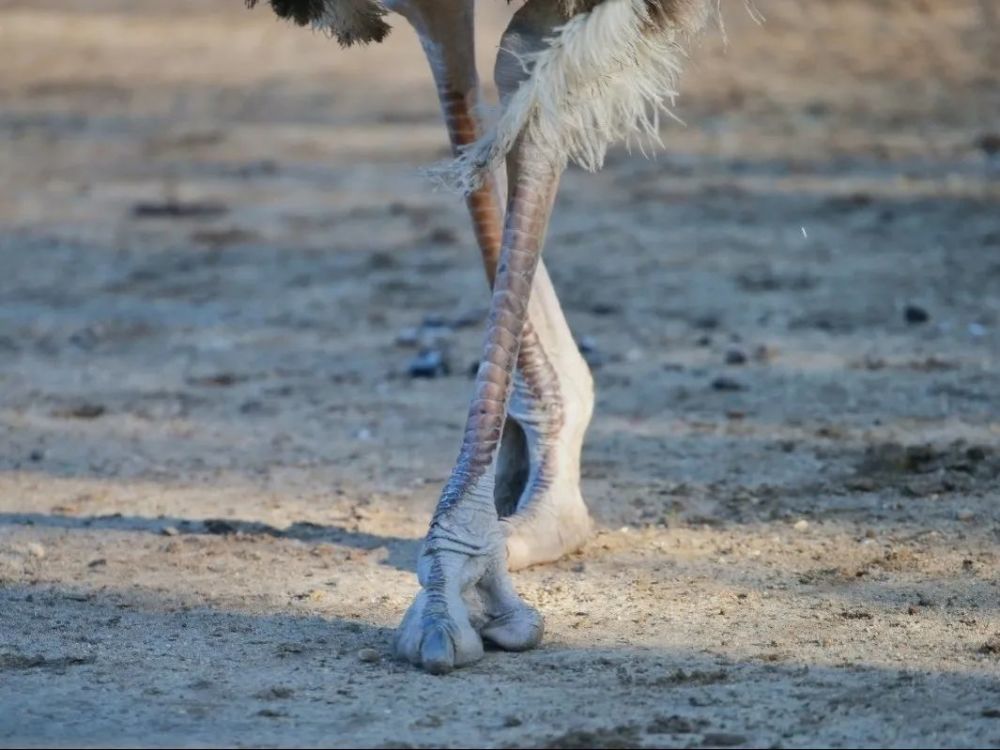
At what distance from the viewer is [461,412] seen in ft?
24.6

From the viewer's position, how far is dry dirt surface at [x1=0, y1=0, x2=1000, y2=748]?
418cm

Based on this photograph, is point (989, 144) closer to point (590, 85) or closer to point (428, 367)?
point (428, 367)

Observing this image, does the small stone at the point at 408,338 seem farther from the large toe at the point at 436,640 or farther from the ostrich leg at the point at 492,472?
the large toe at the point at 436,640

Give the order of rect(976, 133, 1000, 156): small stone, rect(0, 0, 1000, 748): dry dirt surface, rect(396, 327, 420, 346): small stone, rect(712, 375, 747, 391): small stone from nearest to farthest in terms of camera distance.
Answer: rect(0, 0, 1000, 748): dry dirt surface, rect(712, 375, 747, 391): small stone, rect(396, 327, 420, 346): small stone, rect(976, 133, 1000, 156): small stone

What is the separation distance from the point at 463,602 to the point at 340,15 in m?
1.94

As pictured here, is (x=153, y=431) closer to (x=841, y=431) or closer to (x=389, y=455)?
(x=389, y=455)

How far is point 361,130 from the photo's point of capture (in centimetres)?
1485

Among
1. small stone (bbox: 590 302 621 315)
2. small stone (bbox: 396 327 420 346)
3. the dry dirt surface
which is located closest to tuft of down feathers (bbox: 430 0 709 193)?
the dry dirt surface

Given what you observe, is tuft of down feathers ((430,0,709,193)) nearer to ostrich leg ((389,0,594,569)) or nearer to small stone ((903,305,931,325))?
ostrich leg ((389,0,594,569))

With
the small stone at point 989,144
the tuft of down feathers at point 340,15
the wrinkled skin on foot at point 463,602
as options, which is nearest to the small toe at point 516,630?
the wrinkled skin on foot at point 463,602

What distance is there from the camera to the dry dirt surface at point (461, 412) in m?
4.18

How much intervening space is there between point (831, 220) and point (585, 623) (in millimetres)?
7103

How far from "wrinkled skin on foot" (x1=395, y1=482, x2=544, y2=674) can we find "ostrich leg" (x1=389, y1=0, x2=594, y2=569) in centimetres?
63

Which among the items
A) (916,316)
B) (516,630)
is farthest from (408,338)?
(516,630)
